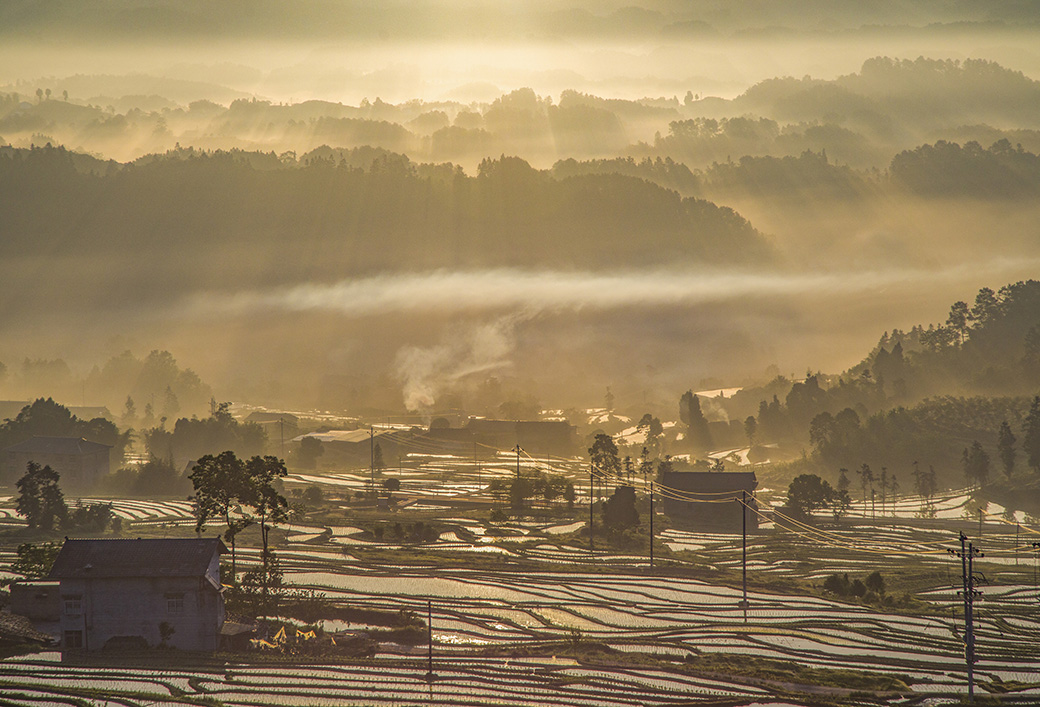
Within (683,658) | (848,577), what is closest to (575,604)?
(683,658)

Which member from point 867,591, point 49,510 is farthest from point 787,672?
point 49,510

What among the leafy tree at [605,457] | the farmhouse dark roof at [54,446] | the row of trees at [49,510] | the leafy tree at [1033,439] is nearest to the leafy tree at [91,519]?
the row of trees at [49,510]

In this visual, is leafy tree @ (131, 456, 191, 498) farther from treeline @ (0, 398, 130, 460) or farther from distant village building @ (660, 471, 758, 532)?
distant village building @ (660, 471, 758, 532)

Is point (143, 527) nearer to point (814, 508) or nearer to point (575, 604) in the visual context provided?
point (575, 604)

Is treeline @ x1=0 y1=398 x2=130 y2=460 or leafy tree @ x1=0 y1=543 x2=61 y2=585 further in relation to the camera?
treeline @ x1=0 y1=398 x2=130 y2=460

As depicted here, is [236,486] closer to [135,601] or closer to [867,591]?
[135,601]

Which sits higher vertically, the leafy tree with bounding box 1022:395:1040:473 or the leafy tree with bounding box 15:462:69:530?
the leafy tree with bounding box 1022:395:1040:473

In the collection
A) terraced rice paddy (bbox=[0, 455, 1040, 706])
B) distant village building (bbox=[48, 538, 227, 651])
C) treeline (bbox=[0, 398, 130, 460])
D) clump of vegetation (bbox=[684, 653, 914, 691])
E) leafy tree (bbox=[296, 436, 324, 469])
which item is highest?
treeline (bbox=[0, 398, 130, 460])

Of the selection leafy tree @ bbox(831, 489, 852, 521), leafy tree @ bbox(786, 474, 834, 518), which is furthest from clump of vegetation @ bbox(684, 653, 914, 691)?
leafy tree @ bbox(831, 489, 852, 521)
